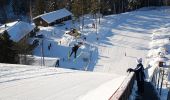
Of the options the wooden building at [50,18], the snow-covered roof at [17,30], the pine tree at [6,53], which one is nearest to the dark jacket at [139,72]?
the pine tree at [6,53]

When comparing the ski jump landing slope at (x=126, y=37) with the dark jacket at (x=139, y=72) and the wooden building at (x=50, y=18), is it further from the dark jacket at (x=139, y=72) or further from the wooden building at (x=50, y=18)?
the dark jacket at (x=139, y=72)

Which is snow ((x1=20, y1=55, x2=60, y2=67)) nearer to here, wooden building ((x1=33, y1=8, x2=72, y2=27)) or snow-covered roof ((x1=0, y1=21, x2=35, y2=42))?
snow-covered roof ((x1=0, y1=21, x2=35, y2=42))

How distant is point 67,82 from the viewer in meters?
15.0

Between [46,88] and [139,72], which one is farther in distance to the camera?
[139,72]

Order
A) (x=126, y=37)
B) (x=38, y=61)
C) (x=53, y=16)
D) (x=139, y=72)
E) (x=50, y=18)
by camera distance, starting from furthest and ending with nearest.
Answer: (x=53, y=16)
(x=50, y=18)
(x=126, y=37)
(x=38, y=61)
(x=139, y=72)

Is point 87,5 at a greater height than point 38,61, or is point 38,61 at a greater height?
point 87,5

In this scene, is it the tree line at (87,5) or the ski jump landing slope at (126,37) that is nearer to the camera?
the ski jump landing slope at (126,37)

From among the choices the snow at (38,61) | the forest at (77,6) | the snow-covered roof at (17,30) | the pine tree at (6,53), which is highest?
the forest at (77,6)

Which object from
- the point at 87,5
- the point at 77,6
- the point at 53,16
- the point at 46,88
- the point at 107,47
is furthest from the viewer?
the point at 87,5

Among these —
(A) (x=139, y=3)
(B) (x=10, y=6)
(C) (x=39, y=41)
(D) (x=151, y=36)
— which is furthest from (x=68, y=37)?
(B) (x=10, y=6)

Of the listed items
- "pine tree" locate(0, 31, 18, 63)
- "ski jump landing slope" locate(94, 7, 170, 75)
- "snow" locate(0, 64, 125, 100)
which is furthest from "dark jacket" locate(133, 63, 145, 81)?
"ski jump landing slope" locate(94, 7, 170, 75)

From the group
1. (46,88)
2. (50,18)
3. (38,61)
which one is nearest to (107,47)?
(38,61)

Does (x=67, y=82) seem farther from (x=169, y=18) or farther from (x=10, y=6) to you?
(x=10, y=6)

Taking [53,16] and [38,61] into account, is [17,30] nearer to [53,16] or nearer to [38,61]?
[53,16]
